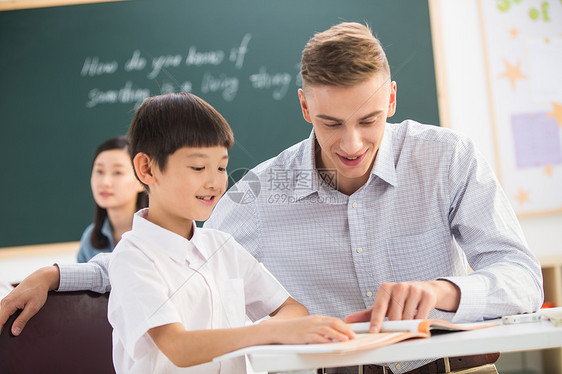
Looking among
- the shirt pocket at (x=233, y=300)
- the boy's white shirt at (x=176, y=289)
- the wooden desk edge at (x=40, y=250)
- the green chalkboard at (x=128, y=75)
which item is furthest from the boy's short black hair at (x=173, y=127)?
the wooden desk edge at (x=40, y=250)

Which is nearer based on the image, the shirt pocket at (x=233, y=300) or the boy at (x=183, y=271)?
→ the boy at (x=183, y=271)

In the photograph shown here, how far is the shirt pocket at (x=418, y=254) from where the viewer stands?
1.14 meters

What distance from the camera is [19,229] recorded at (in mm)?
2502

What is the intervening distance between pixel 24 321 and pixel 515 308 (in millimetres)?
793

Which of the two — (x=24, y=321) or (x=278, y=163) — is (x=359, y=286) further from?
(x=24, y=321)

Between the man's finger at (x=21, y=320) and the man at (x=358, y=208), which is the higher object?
the man at (x=358, y=208)

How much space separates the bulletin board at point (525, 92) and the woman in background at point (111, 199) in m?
1.50

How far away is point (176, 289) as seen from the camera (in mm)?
849

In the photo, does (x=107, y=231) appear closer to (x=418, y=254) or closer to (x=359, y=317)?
(x=418, y=254)

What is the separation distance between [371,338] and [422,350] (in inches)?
2.2

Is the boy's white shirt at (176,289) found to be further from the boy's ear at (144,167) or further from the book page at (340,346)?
the book page at (340,346)

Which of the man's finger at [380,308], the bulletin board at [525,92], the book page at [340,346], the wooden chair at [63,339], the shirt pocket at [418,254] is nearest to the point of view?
the book page at [340,346]

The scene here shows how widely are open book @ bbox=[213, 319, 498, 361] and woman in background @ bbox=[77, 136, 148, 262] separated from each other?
1.50 metres

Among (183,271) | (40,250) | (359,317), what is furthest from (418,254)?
(40,250)
